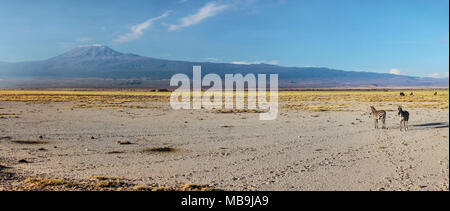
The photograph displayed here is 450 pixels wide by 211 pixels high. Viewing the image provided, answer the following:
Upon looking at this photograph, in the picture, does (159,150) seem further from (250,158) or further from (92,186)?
(92,186)

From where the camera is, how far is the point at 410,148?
13188 mm

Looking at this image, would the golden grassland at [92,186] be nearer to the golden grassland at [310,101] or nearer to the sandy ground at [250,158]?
the sandy ground at [250,158]

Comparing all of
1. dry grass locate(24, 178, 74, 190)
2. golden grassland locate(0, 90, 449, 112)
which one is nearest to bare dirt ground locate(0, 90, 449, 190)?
dry grass locate(24, 178, 74, 190)

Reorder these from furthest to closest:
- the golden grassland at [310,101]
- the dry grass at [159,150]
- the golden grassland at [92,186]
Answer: the golden grassland at [310,101]
the dry grass at [159,150]
the golden grassland at [92,186]

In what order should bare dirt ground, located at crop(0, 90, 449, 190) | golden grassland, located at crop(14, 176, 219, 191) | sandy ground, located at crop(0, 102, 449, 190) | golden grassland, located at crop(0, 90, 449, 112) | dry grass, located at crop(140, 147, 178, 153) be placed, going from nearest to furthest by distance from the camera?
golden grassland, located at crop(14, 176, 219, 191) < bare dirt ground, located at crop(0, 90, 449, 190) < sandy ground, located at crop(0, 102, 449, 190) < dry grass, located at crop(140, 147, 178, 153) < golden grassland, located at crop(0, 90, 449, 112)

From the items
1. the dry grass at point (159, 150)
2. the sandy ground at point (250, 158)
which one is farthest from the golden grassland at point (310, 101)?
the dry grass at point (159, 150)

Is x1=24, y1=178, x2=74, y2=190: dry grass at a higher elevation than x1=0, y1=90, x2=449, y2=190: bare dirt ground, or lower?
higher

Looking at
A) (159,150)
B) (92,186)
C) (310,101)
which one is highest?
(92,186)

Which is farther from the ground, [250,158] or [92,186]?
[92,186]

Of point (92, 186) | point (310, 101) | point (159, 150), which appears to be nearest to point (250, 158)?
point (159, 150)

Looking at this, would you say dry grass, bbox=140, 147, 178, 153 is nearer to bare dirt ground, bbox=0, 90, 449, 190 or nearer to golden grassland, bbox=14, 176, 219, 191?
bare dirt ground, bbox=0, 90, 449, 190
